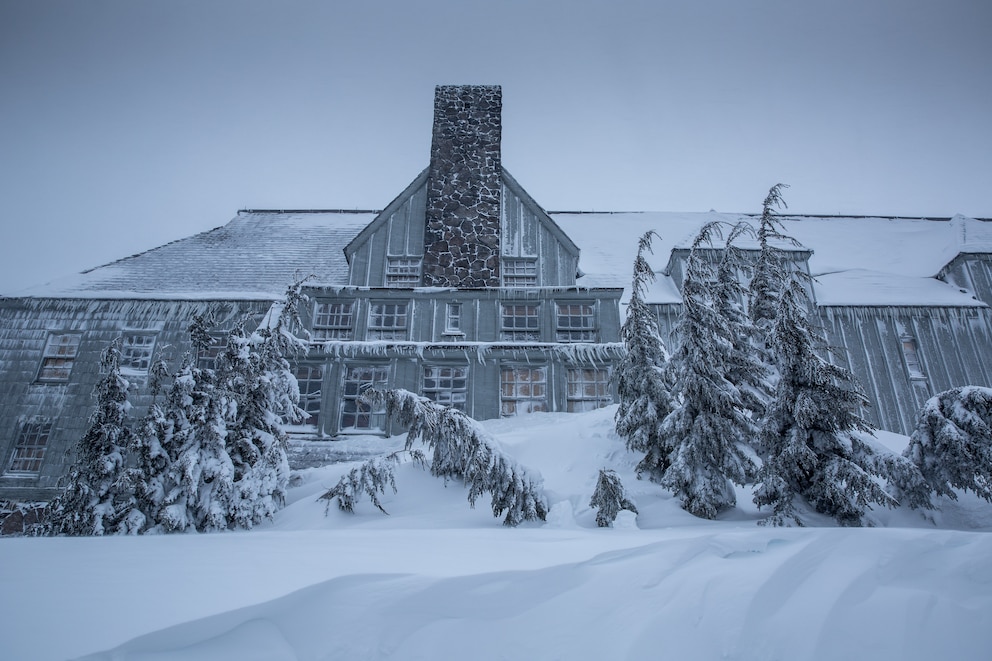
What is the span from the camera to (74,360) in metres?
19.6

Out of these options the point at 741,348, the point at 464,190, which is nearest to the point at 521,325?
the point at 464,190

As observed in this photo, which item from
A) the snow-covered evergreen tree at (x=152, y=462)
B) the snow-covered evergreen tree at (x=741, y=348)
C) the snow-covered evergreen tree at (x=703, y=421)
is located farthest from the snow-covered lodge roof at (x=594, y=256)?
the snow-covered evergreen tree at (x=152, y=462)

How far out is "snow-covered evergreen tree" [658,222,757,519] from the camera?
9422mm

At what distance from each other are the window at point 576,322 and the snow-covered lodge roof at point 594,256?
1.38m

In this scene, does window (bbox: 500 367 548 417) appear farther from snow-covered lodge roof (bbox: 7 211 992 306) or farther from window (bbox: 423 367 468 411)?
snow-covered lodge roof (bbox: 7 211 992 306)

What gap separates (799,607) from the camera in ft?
12.8

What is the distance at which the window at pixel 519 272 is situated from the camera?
21.0 metres

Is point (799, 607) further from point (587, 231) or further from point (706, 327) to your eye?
point (587, 231)

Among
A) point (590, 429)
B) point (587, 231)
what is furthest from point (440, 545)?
point (587, 231)

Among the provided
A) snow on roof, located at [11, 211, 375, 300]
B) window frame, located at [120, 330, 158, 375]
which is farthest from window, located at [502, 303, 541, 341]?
window frame, located at [120, 330, 158, 375]

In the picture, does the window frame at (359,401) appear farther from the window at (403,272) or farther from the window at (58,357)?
the window at (58,357)

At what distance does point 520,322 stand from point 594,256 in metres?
7.15

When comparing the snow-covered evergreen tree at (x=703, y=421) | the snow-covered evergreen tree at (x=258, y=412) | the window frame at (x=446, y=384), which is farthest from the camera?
the window frame at (x=446, y=384)

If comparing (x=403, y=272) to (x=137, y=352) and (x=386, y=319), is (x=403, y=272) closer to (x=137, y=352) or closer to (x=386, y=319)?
(x=386, y=319)
